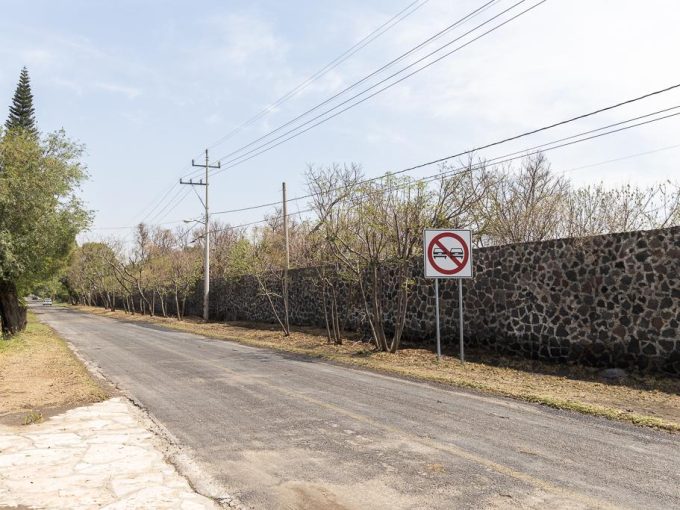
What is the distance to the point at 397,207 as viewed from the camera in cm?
1538

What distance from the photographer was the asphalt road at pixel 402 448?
15.6 feet

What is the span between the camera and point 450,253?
46.2ft

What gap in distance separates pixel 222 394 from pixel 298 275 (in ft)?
58.3

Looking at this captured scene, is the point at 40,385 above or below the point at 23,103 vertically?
below

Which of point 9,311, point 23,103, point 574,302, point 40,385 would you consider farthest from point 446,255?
point 23,103

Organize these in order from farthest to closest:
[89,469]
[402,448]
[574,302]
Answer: [574,302], [402,448], [89,469]

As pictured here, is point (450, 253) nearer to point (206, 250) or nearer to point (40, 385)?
point (40, 385)

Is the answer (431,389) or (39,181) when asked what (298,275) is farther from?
(431,389)

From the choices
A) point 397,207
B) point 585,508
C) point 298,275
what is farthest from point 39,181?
point 585,508

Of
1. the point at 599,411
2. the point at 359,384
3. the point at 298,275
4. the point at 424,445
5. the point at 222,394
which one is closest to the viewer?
the point at 424,445

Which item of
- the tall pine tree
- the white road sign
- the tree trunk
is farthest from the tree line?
the tall pine tree

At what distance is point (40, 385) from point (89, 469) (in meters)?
6.35

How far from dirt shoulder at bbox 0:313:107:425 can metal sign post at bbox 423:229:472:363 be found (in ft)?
26.7

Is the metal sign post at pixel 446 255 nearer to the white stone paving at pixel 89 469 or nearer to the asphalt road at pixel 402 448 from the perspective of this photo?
the asphalt road at pixel 402 448
